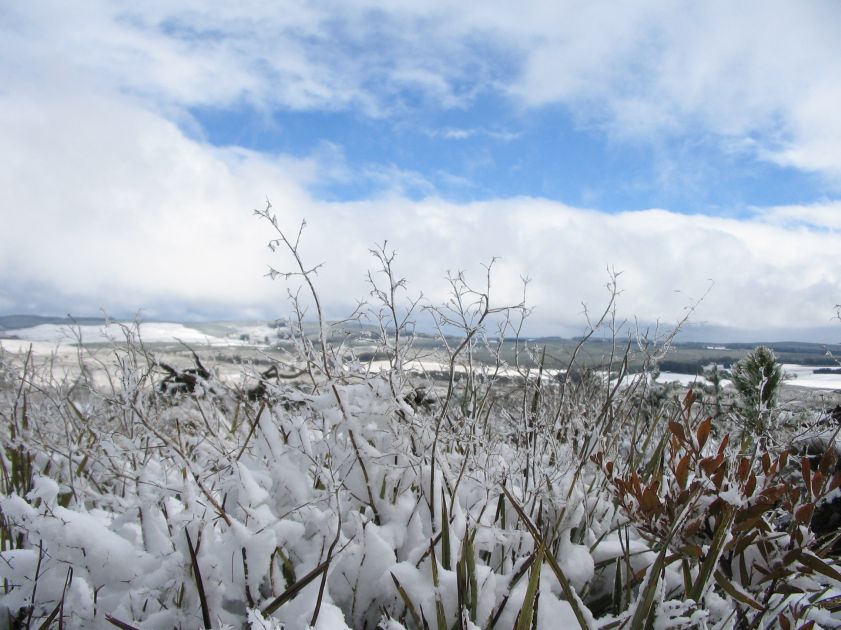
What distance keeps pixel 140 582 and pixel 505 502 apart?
1.18 m

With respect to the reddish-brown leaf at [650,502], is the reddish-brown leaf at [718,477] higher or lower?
higher

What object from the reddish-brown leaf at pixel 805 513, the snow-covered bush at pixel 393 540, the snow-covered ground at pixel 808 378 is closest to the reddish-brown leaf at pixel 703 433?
the snow-covered bush at pixel 393 540

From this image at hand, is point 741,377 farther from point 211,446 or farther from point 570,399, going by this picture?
point 211,446

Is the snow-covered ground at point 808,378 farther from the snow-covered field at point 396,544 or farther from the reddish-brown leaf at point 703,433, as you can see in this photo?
the reddish-brown leaf at point 703,433

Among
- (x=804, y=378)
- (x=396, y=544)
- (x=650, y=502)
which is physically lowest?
(x=396, y=544)

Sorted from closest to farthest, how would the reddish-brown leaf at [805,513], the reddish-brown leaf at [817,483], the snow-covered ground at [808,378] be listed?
1. the reddish-brown leaf at [805,513]
2. the reddish-brown leaf at [817,483]
3. the snow-covered ground at [808,378]

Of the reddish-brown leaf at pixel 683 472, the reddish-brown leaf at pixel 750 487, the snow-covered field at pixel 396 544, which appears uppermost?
the reddish-brown leaf at pixel 683 472

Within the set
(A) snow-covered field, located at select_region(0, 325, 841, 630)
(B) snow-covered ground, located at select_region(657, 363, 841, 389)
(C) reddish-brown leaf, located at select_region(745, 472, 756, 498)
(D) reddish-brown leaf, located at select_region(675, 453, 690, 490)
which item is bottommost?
(A) snow-covered field, located at select_region(0, 325, 841, 630)

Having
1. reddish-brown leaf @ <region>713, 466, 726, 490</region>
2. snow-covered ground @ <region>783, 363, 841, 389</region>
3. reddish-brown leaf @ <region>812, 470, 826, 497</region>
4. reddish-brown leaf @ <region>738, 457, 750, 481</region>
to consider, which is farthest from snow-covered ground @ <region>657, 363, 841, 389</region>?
reddish-brown leaf @ <region>713, 466, 726, 490</region>

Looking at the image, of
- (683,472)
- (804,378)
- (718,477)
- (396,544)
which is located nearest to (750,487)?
(718,477)

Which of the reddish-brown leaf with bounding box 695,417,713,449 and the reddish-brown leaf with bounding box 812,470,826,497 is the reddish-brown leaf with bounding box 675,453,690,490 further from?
the reddish-brown leaf with bounding box 812,470,826,497

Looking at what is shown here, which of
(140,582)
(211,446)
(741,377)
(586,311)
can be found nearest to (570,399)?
(586,311)

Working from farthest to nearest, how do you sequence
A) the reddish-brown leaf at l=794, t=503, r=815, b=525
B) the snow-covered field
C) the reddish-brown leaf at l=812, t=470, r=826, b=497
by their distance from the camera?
1. the reddish-brown leaf at l=812, t=470, r=826, b=497
2. the reddish-brown leaf at l=794, t=503, r=815, b=525
3. the snow-covered field

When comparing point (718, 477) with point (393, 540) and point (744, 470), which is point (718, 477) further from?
point (393, 540)
